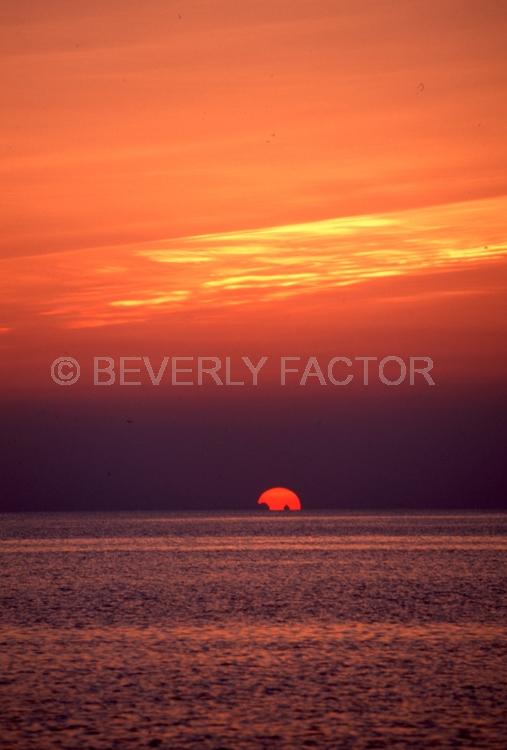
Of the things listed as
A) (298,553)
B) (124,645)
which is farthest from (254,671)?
(298,553)

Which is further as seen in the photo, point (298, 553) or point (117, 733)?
point (298, 553)

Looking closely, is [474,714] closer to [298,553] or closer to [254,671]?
[254,671]

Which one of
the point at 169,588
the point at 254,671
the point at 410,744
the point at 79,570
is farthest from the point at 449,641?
the point at 79,570

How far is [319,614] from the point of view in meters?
49.1

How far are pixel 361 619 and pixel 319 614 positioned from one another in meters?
2.17

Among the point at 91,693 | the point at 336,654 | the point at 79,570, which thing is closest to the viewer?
the point at 91,693

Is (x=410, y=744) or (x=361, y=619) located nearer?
(x=410, y=744)

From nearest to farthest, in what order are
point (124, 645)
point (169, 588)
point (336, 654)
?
point (336, 654)
point (124, 645)
point (169, 588)

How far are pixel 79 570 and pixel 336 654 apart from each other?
5531cm

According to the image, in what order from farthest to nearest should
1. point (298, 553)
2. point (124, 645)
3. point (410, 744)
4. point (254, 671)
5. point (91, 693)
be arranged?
point (298, 553) → point (124, 645) → point (254, 671) → point (91, 693) → point (410, 744)

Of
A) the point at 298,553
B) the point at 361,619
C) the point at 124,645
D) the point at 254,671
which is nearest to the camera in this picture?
the point at 254,671

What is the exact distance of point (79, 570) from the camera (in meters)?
89.4

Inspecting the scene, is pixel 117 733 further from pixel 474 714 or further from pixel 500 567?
pixel 500 567

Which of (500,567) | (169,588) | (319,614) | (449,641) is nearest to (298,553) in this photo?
(500,567)
